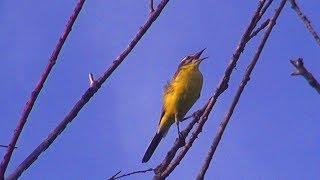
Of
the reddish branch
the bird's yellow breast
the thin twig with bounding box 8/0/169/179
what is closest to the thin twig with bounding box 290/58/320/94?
the reddish branch

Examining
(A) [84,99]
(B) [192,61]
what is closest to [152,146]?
(B) [192,61]

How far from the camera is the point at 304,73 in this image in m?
1.89

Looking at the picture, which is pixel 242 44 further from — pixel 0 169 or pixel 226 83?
pixel 0 169

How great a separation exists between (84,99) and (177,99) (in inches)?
297

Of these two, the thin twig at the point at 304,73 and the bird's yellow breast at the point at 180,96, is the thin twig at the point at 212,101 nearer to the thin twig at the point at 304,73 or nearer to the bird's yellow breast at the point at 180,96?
the thin twig at the point at 304,73

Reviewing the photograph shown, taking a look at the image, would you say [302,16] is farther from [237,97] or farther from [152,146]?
[152,146]

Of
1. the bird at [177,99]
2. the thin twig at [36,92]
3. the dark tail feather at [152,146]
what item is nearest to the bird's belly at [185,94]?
the bird at [177,99]

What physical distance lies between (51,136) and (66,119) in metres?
0.10

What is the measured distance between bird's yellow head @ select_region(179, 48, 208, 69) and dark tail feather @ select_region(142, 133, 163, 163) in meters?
1.55

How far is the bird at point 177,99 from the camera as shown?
33.1ft

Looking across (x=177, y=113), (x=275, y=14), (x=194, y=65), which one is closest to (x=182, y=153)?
(x=275, y=14)

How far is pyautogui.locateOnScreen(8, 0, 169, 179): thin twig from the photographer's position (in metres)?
2.51

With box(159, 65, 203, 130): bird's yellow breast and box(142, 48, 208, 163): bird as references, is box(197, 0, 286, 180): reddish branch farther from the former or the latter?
box(159, 65, 203, 130): bird's yellow breast

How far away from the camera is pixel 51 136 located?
2.55 m
